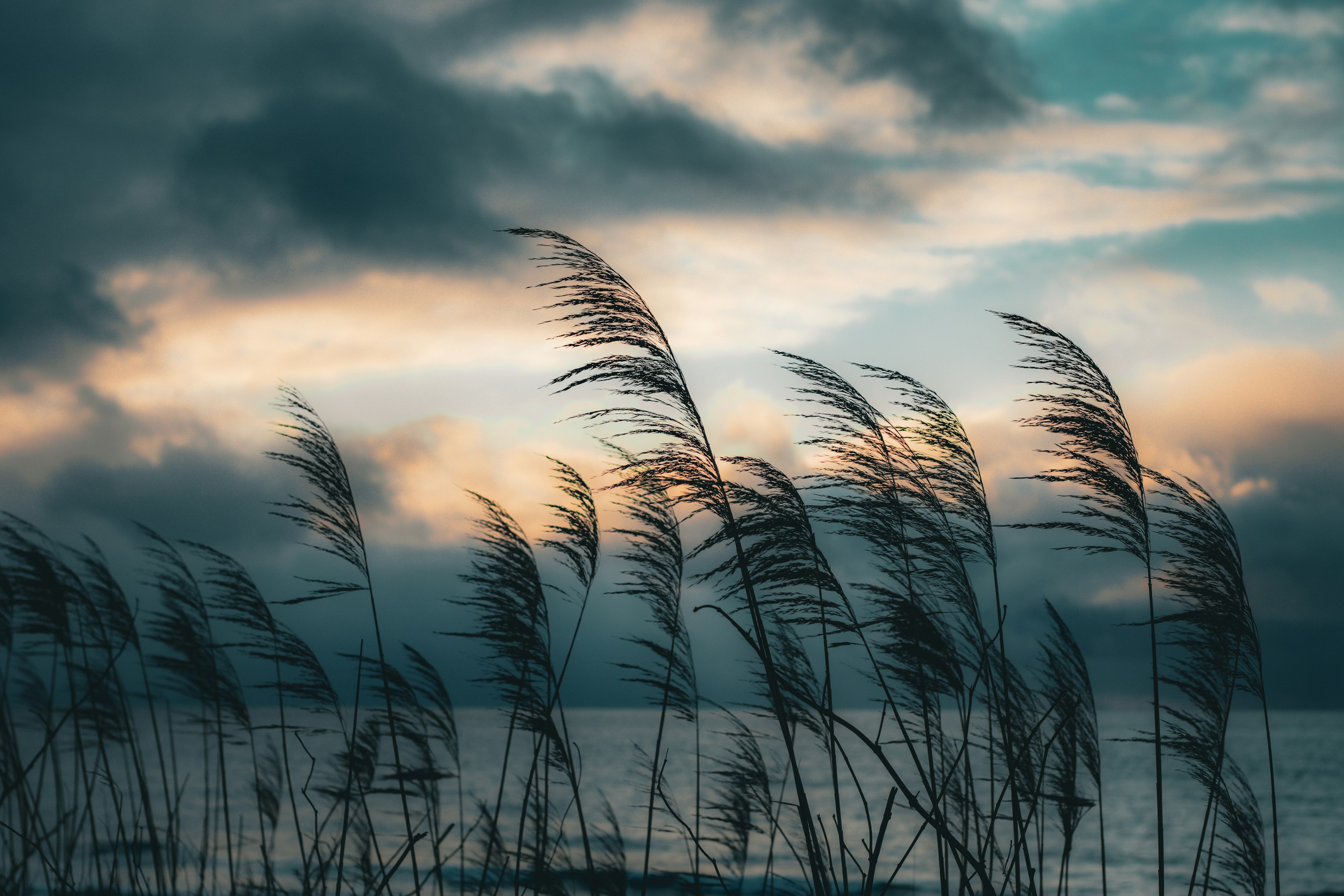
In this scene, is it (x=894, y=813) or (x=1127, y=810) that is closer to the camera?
(x=894, y=813)

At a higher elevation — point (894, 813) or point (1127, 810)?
point (894, 813)

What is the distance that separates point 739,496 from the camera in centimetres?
335

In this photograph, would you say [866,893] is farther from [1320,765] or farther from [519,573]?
[1320,765]

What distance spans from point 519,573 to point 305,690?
1.29 metres

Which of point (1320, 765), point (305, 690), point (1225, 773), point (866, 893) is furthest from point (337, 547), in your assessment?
point (1320, 765)

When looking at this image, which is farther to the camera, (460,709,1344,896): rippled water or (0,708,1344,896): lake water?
(460,709,1344,896): rippled water

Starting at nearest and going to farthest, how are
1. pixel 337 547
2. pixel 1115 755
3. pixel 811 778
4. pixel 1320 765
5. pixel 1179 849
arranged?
pixel 337 547 → pixel 1179 849 → pixel 811 778 → pixel 1320 765 → pixel 1115 755

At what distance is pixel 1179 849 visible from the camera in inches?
1022

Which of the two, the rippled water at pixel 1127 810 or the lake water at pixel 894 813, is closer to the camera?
the lake water at pixel 894 813

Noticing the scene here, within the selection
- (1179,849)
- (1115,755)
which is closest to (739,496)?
(1179,849)

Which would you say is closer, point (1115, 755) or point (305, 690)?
point (305, 690)

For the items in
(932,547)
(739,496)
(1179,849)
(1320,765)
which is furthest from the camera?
(1320,765)

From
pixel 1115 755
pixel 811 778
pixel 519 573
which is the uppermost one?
pixel 519 573

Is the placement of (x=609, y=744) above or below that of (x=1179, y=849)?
below
